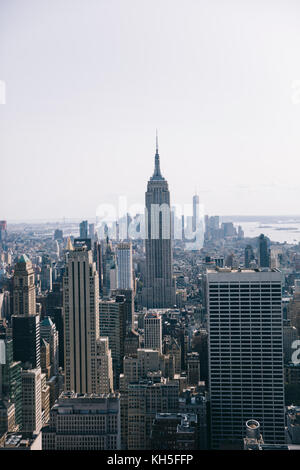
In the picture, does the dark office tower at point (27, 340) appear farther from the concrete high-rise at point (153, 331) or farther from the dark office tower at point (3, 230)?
the concrete high-rise at point (153, 331)

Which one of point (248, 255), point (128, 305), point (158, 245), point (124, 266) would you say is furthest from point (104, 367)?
point (124, 266)

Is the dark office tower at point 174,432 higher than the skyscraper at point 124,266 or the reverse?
the reverse

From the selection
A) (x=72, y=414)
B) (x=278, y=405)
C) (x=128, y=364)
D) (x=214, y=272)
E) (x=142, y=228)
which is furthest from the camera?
(x=142, y=228)

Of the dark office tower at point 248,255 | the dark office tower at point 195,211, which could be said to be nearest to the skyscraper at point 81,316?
the dark office tower at point 195,211

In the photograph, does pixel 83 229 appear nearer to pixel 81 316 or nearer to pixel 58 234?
pixel 58 234
